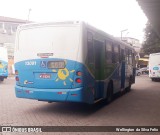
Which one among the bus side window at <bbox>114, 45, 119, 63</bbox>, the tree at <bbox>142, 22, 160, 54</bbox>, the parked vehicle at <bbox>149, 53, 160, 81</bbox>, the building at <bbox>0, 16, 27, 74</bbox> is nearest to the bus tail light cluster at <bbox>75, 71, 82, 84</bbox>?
the bus side window at <bbox>114, 45, 119, 63</bbox>

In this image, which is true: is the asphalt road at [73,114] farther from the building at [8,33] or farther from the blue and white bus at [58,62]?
the building at [8,33]

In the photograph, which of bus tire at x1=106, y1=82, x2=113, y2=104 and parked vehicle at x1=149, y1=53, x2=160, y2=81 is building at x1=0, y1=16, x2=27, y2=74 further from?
bus tire at x1=106, y1=82, x2=113, y2=104

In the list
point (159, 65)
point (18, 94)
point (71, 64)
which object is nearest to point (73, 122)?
point (71, 64)

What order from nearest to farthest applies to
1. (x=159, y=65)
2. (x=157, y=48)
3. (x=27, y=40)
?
(x=27, y=40) → (x=159, y=65) → (x=157, y=48)

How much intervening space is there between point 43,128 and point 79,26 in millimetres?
3370

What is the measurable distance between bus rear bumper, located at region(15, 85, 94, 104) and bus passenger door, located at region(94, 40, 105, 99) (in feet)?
3.55

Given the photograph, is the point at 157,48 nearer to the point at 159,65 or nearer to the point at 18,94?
the point at 159,65

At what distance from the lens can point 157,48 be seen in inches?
2045

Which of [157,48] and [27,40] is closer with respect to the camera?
[27,40]

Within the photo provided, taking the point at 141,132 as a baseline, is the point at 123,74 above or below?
above

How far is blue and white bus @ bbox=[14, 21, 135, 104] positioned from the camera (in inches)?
360

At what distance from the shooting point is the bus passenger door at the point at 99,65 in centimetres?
1068

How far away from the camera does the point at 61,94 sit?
9211mm

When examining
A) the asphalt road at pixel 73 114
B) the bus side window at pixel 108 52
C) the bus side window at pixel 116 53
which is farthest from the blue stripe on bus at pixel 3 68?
the bus side window at pixel 108 52
